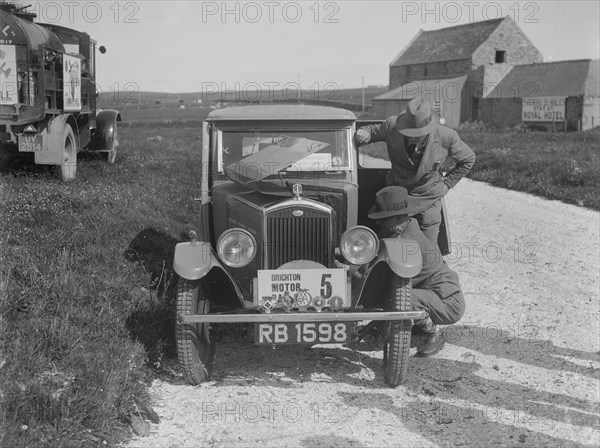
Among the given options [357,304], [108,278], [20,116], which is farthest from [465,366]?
[20,116]

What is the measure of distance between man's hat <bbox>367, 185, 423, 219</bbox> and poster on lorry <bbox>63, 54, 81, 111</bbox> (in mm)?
9102

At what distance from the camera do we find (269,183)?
5.82m

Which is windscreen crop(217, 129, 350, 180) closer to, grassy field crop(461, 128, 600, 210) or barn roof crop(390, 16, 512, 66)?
grassy field crop(461, 128, 600, 210)

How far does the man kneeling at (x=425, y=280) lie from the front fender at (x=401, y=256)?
0.78 feet

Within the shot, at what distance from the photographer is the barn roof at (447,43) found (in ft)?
157

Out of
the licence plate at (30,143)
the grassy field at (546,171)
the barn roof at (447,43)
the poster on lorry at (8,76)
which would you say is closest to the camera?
the poster on lorry at (8,76)

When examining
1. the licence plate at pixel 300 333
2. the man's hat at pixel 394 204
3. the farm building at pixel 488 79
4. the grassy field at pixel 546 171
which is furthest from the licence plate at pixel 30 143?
the farm building at pixel 488 79

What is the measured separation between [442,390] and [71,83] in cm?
1099

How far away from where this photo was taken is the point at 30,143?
1226 centimetres

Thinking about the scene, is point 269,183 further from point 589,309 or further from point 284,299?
point 589,309

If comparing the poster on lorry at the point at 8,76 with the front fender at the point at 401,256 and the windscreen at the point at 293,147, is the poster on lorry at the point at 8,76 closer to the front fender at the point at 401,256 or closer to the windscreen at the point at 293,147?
the windscreen at the point at 293,147

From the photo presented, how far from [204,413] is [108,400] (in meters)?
0.71

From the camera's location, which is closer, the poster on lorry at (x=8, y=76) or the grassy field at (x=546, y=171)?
the poster on lorry at (x=8, y=76)

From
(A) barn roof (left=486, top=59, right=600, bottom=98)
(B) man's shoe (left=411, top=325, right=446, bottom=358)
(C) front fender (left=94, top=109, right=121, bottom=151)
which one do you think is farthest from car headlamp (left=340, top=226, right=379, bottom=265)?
(A) barn roof (left=486, top=59, right=600, bottom=98)
